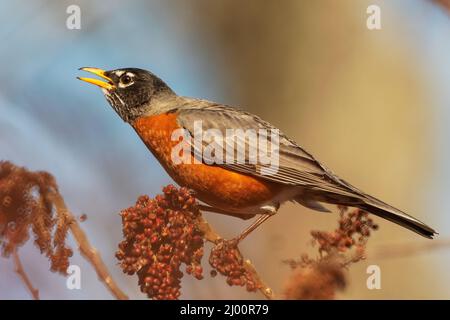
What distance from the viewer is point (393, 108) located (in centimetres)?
777

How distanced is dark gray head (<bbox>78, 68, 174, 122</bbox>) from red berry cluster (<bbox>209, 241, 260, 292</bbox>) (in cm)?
212

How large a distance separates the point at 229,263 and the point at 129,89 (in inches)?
100

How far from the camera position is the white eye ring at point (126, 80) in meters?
6.11

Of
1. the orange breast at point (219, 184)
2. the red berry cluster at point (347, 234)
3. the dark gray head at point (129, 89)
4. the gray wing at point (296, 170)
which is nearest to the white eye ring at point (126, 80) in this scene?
the dark gray head at point (129, 89)

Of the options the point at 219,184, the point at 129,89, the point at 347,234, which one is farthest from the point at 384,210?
the point at 129,89

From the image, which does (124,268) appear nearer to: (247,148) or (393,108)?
(247,148)

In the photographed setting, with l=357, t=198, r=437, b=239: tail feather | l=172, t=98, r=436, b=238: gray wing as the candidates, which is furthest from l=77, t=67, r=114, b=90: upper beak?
l=357, t=198, r=437, b=239: tail feather

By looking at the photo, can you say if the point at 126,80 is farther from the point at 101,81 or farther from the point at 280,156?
the point at 280,156

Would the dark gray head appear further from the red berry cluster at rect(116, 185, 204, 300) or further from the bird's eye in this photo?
the red berry cluster at rect(116, 185, 204, 300)

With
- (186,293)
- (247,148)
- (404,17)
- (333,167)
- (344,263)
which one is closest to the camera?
(344,263)

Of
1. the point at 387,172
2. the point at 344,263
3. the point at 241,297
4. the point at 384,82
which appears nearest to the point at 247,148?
the point at 241,297

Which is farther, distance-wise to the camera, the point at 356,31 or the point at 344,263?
the point at 356,31
